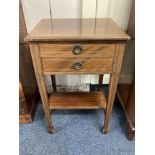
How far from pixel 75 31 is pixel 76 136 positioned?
2.24ft

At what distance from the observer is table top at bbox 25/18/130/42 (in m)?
0.75

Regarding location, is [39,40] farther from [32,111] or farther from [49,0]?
[32,111]

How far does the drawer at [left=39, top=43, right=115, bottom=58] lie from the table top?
0.13ft

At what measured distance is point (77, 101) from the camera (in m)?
1.15

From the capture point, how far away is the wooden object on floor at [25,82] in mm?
1115

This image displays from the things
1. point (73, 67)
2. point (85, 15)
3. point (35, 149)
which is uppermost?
point (85, 15)

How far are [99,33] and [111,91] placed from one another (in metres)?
0.32

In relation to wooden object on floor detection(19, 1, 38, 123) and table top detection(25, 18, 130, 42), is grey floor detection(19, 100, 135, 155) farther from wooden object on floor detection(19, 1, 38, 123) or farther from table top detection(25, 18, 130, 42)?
table top detection(25, 18, 130, 42)

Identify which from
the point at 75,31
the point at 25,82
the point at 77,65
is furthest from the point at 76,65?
the point at 25,82

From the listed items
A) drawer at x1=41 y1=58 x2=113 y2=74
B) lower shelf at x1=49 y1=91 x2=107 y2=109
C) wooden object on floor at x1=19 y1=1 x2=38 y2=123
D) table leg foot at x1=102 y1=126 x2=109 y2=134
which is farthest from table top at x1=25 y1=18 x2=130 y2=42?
table leg foot at x1=102 y1=126 x2=109 y2=134

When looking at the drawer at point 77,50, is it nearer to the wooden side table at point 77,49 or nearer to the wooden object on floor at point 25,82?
the wooden side table at point 77,49

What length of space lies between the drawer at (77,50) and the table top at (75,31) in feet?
0.13
